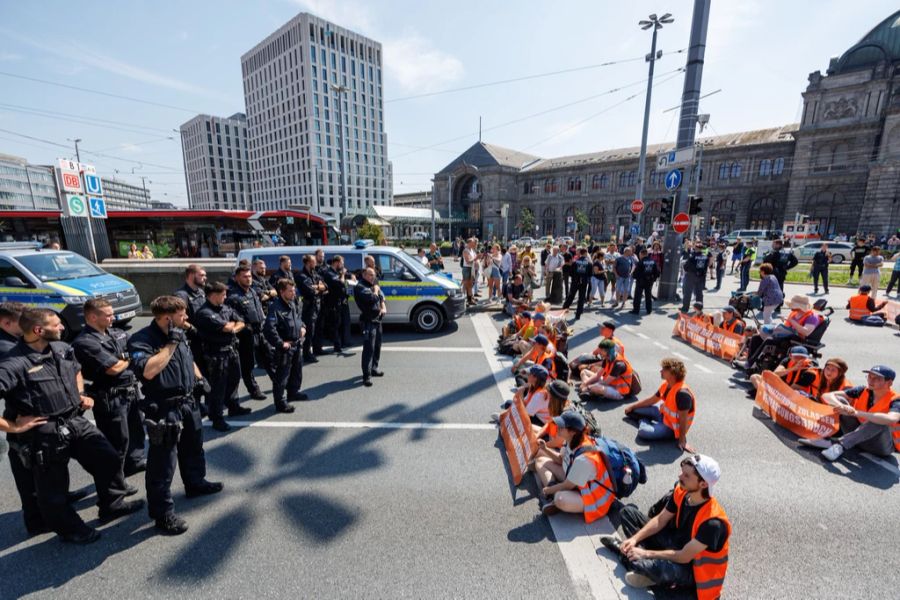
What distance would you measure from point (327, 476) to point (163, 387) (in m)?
1.76

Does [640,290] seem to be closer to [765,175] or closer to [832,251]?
[832,251]

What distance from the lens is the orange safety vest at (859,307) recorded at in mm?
10078

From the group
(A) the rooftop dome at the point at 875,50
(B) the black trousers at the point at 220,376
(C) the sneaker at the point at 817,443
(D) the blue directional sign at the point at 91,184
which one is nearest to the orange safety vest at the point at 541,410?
(C) the sneaker at the point at 817,443

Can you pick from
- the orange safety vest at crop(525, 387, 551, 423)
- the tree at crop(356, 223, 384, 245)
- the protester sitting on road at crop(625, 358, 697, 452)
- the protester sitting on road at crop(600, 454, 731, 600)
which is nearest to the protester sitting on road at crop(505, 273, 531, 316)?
the orange safety vest at crop(525, 387, 551, 423)

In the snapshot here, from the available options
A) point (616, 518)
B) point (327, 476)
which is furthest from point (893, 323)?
point (327, 476)

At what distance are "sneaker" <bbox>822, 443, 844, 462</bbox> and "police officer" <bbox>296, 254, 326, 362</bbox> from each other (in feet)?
24.7

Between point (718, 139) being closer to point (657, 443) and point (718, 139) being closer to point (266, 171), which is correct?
point (657, 443)

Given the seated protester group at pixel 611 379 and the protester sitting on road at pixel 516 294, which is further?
the protester sitting on road at pixel 516 294

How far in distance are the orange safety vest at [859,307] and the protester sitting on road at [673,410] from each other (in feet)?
31.0

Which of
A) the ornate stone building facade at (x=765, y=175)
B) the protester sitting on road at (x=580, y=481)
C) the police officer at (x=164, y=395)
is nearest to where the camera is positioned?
the police officer at (x=164, y=395)

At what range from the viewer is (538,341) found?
5992mm

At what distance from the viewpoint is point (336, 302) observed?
26.4 ft

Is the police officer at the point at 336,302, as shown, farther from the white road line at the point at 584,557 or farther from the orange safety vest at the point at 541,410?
the white road line at the point at 584,557

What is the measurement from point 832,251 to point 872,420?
30162 mm
